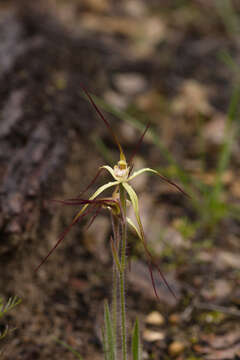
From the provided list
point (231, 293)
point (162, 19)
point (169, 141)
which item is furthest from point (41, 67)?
point (162, 19)

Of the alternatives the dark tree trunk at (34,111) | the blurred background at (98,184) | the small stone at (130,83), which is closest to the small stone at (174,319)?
the blurred background at (98,184)

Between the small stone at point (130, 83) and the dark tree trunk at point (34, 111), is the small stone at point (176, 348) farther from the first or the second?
the small stone at point (130, 83)

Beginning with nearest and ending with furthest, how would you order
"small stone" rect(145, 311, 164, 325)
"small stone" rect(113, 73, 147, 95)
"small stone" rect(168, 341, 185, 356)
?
1. "small stone" rect(168, 341, 185, 356)
2. "small stone" rect(145, 311, 164, 325)
3. "small stone" rect(113, 73, 147, 95)

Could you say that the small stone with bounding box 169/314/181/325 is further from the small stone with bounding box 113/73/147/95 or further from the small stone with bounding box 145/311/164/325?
the small stone with bounding box 113/73/147/95

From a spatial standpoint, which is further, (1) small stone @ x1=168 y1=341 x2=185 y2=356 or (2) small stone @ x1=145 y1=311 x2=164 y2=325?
(2) small stone @ x1=145 y1=311 x2=164 y2=325

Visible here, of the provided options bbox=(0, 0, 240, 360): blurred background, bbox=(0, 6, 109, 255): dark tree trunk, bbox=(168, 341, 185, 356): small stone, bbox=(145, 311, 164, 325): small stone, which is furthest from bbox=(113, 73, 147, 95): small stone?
bbox=(168, 341, 185, 356): small stone

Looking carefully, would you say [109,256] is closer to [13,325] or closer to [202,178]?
[13,325]
